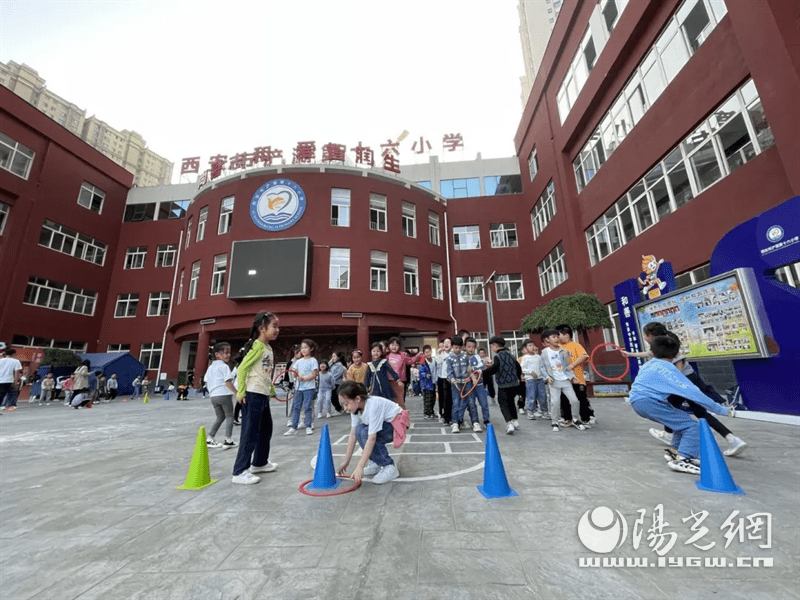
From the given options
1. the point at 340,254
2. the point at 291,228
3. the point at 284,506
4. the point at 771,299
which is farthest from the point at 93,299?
the point at 771,299

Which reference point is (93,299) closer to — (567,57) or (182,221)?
(182,221)

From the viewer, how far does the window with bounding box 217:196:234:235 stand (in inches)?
879

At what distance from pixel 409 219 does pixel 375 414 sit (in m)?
21.0

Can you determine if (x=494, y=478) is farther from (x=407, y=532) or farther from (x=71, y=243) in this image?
(x=71, y=243)

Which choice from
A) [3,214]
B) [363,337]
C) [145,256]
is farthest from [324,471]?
[145,256]

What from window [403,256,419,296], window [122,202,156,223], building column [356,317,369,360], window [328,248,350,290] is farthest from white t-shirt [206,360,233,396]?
window [122,202,156,223]

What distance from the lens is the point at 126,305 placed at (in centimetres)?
2617

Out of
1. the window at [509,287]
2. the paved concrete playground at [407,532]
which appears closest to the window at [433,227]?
the window at [509,287]

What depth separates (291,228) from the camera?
69.3 feet

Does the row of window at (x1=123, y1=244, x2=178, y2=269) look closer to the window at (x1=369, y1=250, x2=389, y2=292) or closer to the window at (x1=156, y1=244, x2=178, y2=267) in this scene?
the window at (x1=156, y1=244, x2=178, y2=267)

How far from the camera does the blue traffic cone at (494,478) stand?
3412 mm

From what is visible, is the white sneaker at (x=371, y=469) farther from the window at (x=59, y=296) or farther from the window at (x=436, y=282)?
the window at (x=59, y=296)

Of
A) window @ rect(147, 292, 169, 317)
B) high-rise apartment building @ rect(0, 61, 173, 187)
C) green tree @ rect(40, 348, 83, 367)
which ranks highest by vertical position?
high-rise apartment building @ rect(0, 61, 173, 187)

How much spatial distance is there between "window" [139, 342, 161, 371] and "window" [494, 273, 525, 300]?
24727 millimetres
